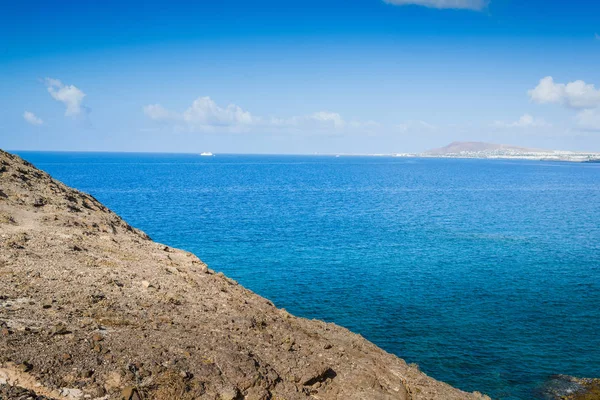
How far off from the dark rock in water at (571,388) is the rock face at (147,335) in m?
6.61

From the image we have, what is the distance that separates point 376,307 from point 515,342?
33.8 feet

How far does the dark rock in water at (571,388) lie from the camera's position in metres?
24.1

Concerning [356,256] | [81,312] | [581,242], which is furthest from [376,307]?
[581,242]

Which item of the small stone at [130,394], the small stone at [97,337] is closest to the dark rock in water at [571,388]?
the small stone at [130,394]

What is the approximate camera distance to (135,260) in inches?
927

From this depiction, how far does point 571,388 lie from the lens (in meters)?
24.9

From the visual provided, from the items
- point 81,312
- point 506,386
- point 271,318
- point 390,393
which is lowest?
point 506,386

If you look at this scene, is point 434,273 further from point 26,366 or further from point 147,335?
point 26,366

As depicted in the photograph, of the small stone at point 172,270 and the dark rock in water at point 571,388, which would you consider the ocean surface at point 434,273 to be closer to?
the dark rock in water at point 571,388

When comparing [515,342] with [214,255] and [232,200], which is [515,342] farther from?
[232,200]

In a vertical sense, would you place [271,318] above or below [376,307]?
above

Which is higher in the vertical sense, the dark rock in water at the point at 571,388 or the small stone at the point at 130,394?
the small stone at the point at 130,394

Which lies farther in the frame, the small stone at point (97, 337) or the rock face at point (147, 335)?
the small stone at point (97, 337)

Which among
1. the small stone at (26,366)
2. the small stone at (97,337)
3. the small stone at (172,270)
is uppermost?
the small stone at (26,366)
